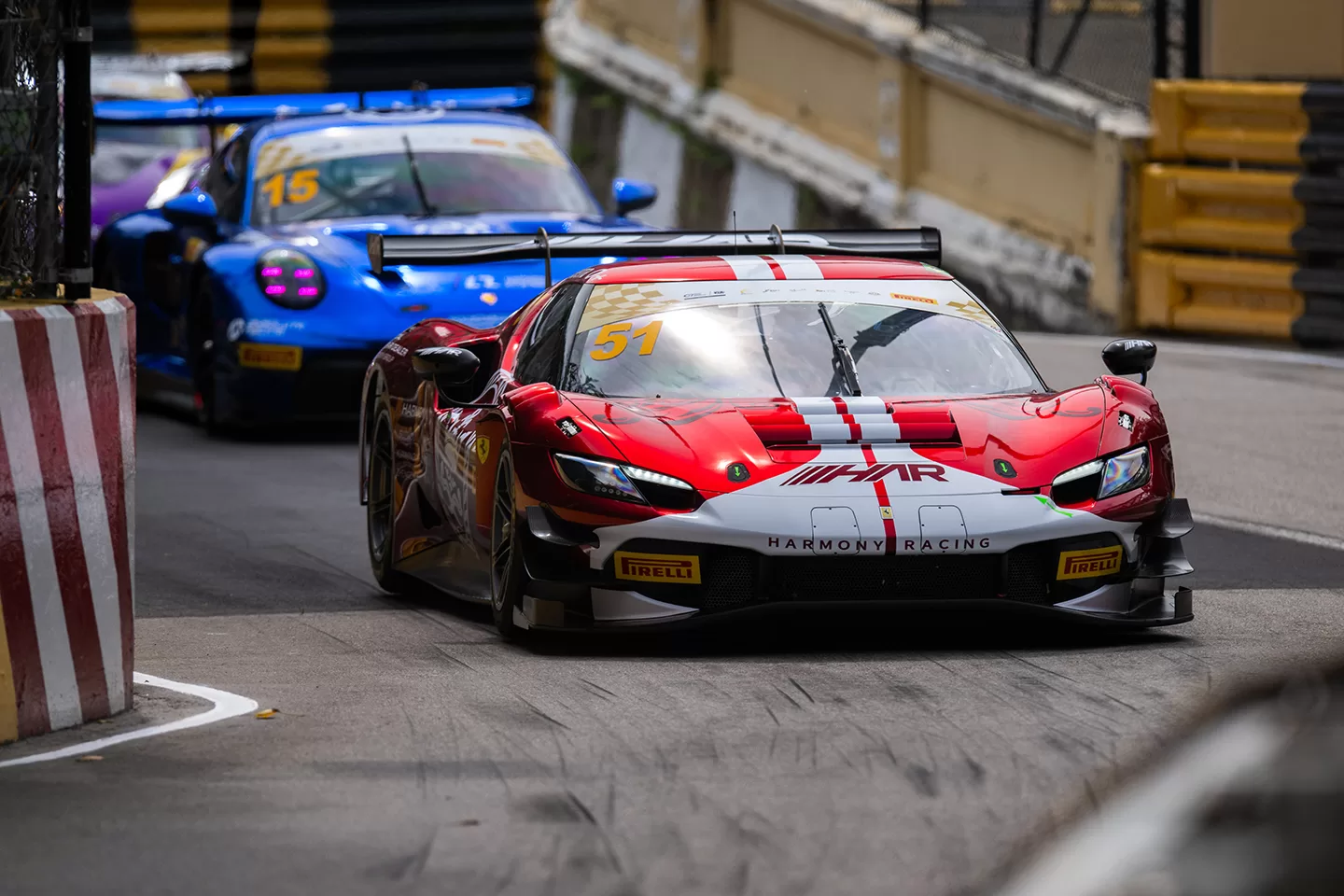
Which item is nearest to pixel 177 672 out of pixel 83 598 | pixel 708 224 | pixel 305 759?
pixel 83 598

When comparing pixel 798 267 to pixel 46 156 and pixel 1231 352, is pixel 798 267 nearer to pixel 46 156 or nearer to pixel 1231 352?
pixel 46 156

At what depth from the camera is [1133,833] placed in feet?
7.82

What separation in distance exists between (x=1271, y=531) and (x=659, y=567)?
383cm

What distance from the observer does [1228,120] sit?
55.8 ft

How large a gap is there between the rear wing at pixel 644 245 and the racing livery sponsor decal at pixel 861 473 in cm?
207

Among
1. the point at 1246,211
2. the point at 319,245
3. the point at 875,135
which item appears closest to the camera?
the point at 319,245

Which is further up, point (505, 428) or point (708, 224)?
point (505, 428)

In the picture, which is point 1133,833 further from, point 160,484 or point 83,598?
point 160,484

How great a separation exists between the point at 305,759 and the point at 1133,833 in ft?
12.2

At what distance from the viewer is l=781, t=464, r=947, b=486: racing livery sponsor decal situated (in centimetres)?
715

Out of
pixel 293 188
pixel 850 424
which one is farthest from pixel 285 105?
pixel 850 424

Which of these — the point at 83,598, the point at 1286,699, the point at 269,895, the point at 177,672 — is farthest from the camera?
the point at 177,672

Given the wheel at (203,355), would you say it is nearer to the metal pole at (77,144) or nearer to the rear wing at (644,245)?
the rear wing at (644,245)

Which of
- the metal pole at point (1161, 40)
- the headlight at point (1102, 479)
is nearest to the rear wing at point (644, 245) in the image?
the headlight at point (1102, 479)
